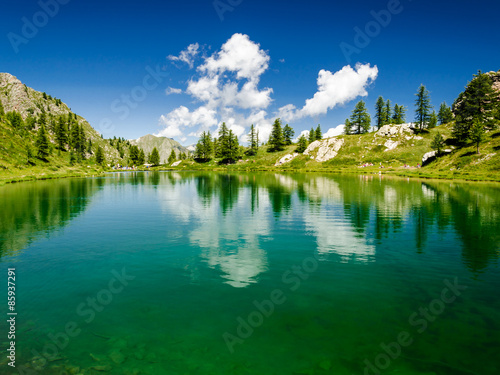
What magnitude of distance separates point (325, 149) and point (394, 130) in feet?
130

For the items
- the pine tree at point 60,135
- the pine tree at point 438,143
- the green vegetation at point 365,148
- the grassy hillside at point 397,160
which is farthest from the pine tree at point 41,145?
the pine tree at point 438,143

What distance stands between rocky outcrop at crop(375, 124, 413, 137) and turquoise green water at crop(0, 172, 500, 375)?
137 meters

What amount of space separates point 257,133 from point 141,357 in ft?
614

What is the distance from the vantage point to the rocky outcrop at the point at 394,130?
145250mm

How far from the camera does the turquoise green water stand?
8711 mm

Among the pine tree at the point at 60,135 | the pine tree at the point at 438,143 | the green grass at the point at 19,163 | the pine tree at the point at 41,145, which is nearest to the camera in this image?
the green grass at the point at 19,163

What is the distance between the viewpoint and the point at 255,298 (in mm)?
12562

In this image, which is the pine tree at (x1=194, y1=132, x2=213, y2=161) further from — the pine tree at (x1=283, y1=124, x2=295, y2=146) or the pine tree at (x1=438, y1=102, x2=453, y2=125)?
the pine tree at (x1=438, y1=102, x2=453, y2=125)

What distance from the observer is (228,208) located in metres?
36.8

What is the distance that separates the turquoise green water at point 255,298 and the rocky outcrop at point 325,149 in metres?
130

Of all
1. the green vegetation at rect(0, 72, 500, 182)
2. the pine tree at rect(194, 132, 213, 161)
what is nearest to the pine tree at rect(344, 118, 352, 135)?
the green vegetation at rect(0, 72, 500, 182)

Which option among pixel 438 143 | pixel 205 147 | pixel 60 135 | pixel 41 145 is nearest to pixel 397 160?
pixel 438 143

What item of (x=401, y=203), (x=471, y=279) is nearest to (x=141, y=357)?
(x=471, y=279)

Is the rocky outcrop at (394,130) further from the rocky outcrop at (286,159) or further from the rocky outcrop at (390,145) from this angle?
the rocky outcrop at (286,159)
